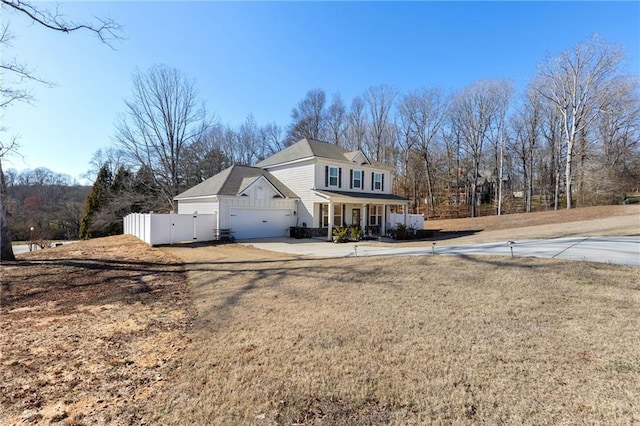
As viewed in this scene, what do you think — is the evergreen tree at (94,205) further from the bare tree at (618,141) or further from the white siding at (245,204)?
the bare tree at (618,141)

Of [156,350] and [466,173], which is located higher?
[466,173]

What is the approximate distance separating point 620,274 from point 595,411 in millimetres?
5623

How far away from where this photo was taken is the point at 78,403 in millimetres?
2971

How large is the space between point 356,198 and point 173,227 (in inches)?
443

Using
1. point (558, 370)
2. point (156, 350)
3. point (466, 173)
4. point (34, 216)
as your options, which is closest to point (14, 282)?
point (156, 350)

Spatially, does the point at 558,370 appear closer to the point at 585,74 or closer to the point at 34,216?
the point at 585,74

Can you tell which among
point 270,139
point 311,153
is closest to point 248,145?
point 270,139

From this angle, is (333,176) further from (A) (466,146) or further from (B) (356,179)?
(A) (466,146)

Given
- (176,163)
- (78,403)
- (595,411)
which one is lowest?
(78,403)

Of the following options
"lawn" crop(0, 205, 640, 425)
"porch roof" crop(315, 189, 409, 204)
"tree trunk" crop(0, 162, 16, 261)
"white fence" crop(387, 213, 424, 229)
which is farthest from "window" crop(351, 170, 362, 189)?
"tree trunk" crop(0, 162, 16, 261)

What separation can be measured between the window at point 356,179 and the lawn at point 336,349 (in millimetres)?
15539

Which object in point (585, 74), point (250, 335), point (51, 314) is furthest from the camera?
point (585, 74)

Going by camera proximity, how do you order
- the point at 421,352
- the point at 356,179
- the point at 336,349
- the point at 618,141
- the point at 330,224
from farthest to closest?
the point at 618,141 < the point at 356,179 < the point at 330,224 < the point at 336,349 < the point at 421,352

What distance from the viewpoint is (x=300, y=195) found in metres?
21.1
